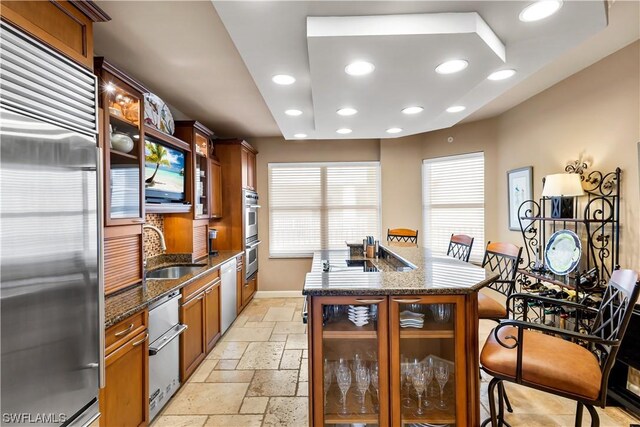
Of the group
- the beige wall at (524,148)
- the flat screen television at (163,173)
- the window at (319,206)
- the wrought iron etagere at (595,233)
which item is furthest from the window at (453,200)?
the flat screen television at (163,173)

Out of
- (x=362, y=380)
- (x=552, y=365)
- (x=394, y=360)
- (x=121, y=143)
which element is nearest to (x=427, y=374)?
(x=394, y=360)

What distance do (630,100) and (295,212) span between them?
166 inches

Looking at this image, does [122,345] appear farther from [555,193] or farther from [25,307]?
[555,193]

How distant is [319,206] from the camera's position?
539cm

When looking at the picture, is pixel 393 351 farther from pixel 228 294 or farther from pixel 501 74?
pixel 228 294

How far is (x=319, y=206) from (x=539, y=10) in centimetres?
412

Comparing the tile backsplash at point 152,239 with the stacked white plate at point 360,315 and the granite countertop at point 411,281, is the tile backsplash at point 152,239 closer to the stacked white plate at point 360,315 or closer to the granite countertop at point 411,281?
the granite countertop at point 411,281

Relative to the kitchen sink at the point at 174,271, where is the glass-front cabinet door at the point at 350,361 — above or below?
below

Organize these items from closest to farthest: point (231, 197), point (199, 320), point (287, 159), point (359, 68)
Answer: point (359, 68)
point (199, 320)
point (231, 197)
point (287, 159)

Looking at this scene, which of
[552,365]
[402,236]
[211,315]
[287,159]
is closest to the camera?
[552,365]

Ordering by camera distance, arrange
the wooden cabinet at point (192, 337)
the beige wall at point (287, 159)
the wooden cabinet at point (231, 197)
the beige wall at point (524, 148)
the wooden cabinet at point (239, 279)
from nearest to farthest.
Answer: the beige wall at point (524, 148) → the wooden cabinet at point (192, 337) → the wooden cabinet at point (239, 279) → the wooden cabinet at point (231, 197) → the beige wall at point (287, 159)

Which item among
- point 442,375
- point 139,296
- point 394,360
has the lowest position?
point 442,375

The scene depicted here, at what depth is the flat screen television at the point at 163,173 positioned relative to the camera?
2762 mm

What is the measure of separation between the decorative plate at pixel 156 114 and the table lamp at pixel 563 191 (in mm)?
3607
